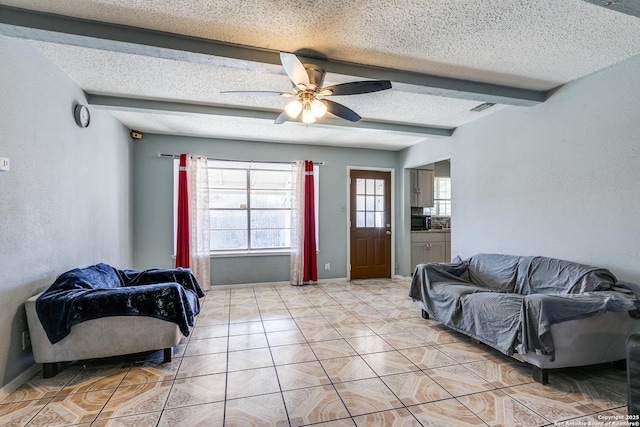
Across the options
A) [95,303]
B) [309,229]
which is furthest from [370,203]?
[95,303]

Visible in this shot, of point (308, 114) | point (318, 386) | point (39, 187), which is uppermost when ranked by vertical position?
point (308, 114)

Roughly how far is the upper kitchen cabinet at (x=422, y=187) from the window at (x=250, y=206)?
1.95 meters

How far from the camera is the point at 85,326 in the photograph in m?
2.26

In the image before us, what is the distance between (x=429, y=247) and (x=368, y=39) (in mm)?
4583

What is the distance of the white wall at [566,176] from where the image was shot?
2.44m

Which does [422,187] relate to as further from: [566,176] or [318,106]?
[318,106]

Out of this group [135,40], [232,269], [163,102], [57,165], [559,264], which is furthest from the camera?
[232,269]

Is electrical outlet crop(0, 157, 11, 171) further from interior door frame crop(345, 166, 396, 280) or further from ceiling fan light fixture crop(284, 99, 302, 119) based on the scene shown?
interior door frame crop(345, 166, 396, 280)

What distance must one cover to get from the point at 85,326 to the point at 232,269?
2.78 m

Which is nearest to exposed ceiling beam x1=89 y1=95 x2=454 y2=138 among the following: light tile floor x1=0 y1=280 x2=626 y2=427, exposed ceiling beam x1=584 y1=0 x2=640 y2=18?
light tile floor x1=0 y1=280 x2=626 y2=427

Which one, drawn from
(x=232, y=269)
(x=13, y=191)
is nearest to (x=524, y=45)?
(x=13, y=191)

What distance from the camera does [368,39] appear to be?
215 centimetres

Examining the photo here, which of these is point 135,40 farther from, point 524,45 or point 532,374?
point 532,374

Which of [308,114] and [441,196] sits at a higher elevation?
[308,114]
